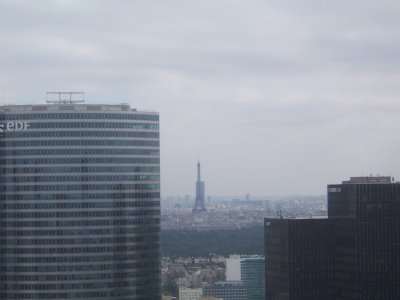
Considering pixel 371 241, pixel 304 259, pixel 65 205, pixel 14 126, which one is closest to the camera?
pixel 65 205

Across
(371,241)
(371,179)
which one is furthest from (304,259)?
(371,179)

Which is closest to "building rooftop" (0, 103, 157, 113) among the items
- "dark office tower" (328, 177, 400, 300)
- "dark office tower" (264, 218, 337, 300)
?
"dark office tower" (264, 218, 337, 300)

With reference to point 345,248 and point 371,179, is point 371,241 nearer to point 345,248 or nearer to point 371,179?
point 345,248

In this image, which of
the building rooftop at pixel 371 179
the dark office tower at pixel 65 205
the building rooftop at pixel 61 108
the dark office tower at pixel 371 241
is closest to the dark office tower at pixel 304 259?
the dark office tower at pixel 371 241

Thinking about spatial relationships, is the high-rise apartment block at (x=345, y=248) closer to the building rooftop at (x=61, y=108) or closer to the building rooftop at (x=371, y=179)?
the building rooftop at (x=371, y=179)

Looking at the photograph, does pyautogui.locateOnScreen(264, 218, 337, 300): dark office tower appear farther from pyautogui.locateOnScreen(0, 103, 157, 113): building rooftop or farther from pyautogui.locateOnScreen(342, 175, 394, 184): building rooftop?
pyautogui.locateOnScreen(0, 103, 157, 113): building rooftop

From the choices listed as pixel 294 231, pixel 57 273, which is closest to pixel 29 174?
pixel 57 273

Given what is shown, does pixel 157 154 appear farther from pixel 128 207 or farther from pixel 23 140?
pixel 23 140

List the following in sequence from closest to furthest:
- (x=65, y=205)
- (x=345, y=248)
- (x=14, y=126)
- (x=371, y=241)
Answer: (x=65, y=205) < (x=14, y=126) < (x=371, y=241) < (x=345, y=248)
